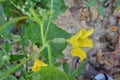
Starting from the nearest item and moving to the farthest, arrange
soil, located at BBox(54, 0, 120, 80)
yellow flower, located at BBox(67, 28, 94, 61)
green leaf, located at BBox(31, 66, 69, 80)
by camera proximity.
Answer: green leaf, located at BBox(31, 66, 69, 80), yellow flower, located at BBox(67, 28, 94, 61), soil, located at BBox(54, 0, 120, 80)

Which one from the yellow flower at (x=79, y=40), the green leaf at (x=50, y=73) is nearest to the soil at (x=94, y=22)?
the yellow flower at (x=79, y=40)

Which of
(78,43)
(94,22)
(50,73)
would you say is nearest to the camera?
(50,73)

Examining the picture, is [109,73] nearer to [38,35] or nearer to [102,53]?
[102,53]

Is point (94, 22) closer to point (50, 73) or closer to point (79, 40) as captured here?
point (79, 40)

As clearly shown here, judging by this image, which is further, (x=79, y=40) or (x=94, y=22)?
(x=94, y=22)

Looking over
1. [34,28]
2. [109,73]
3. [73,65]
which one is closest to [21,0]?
[34,28]

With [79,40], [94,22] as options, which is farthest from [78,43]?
[94,22]

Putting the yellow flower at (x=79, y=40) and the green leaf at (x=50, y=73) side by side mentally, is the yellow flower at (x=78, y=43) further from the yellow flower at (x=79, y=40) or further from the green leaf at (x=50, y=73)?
the green leaf at (x=50, y=73)

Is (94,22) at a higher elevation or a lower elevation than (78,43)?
lower

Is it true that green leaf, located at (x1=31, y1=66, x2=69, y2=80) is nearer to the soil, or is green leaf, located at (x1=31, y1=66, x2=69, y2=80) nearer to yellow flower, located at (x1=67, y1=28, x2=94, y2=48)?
yellow flower, located at (x1=67, y1=28, x2=94, y2=48)

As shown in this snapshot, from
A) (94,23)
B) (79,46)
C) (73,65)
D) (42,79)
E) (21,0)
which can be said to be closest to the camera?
(42,79)

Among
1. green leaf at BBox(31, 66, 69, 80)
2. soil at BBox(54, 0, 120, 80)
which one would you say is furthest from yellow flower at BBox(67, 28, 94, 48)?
soil at BBox(54, 0, 120, 80)
